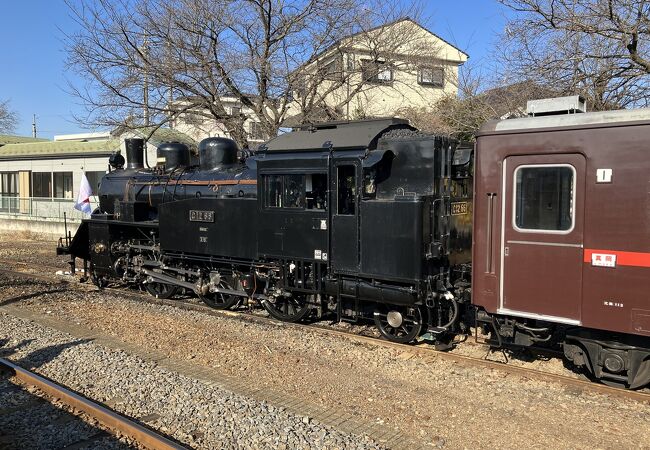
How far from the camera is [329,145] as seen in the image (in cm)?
786

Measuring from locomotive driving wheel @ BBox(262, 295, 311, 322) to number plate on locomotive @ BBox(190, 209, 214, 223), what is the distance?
188 cm

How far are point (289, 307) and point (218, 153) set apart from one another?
3.41 metres

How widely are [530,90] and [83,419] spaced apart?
33.1 feet

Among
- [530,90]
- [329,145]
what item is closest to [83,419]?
[329,145]

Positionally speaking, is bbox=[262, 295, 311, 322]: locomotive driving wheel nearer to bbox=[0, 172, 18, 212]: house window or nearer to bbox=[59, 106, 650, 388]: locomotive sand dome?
bbox=[59, 106, 650, 388]: locomotive sand dome

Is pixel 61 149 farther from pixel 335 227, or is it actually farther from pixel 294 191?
pixel 335 227

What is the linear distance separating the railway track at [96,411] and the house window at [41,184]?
26.0 meters

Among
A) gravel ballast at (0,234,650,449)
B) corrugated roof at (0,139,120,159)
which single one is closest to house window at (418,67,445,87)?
gravel ballast at (0,234,650,449)

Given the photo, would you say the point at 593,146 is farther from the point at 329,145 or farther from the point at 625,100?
the point at 625,100

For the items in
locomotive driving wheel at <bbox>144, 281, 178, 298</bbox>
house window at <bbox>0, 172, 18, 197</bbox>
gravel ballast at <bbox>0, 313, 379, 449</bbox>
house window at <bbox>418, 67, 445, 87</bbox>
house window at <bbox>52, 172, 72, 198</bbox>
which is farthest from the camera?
house window at <bbox>0, 172, 18, 197</bbox>

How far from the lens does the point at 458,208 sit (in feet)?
25.3

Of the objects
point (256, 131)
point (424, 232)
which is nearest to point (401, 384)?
point (424, 232)

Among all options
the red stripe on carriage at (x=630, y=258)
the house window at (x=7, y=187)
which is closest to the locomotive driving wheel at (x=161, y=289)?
the red stripe on carriage at (x=630, y=258)

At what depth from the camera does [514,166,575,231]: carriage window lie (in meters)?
5.64
